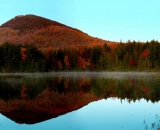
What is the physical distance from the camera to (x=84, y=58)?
9275 centimetres

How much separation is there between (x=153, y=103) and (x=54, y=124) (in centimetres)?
882

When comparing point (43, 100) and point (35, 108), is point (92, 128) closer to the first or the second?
point (35, 108)

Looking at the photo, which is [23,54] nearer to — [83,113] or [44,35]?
[83,113]

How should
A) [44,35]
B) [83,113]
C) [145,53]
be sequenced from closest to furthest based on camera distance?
[83,113] → [145,53] → [44,35]

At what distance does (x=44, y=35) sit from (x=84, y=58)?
76994 mm

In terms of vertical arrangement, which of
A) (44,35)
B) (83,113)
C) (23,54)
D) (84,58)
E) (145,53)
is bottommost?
(83,113)

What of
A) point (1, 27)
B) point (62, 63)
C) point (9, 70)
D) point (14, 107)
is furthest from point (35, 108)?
point (1, 27)

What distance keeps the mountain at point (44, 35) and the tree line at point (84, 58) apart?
44.3 m

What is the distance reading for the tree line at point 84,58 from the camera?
3140 inches

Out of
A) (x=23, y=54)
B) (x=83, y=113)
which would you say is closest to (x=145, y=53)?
(x=23, y=54)

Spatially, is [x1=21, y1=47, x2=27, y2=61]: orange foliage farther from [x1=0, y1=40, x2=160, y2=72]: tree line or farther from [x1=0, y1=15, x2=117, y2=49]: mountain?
[x1=0, y1=15, x2=117, y2=49]: mountain

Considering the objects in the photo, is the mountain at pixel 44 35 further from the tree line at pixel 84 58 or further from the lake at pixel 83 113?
the lake at pixel 83 113

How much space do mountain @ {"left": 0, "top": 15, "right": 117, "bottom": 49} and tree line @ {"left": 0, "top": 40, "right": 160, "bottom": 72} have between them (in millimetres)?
44263

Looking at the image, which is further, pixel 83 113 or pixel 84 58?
pixel 84 58
